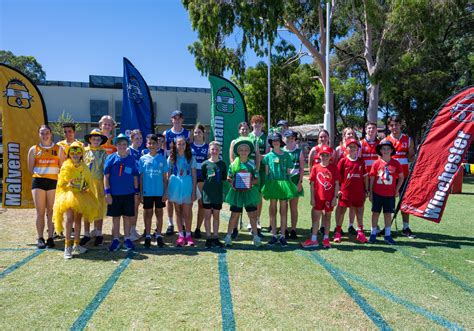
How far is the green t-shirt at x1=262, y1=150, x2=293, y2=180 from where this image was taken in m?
6.31

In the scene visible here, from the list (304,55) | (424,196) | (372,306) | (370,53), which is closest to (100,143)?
(372,306)

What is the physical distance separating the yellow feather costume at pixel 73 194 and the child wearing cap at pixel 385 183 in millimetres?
4668

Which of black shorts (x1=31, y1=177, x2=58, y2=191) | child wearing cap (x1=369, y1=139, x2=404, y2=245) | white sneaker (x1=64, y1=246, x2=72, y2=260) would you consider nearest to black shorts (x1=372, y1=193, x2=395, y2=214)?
child wearing cap (x1=369, y1=139, x2=404, y2=245)

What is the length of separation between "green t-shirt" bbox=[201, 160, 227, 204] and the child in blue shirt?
64 centimetres

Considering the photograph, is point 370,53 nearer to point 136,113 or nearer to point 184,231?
point 136,113

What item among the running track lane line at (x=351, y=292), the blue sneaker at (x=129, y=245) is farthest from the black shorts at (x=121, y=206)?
the running track lane line at (x=351, y=292)

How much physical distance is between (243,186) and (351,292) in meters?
2.35

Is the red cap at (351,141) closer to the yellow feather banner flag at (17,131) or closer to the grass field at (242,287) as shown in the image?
the grass field at (242,287)

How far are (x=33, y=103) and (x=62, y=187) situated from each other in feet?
7.99

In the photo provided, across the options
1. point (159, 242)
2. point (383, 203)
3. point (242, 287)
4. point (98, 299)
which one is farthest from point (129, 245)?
point (383, 203)

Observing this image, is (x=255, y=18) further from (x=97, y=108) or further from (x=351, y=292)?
(x=97, y=108)

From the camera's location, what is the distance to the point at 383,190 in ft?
21.6

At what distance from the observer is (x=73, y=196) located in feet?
18.2

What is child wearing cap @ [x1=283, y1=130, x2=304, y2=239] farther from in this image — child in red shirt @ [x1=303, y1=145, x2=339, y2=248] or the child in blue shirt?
the child in blue shirt
